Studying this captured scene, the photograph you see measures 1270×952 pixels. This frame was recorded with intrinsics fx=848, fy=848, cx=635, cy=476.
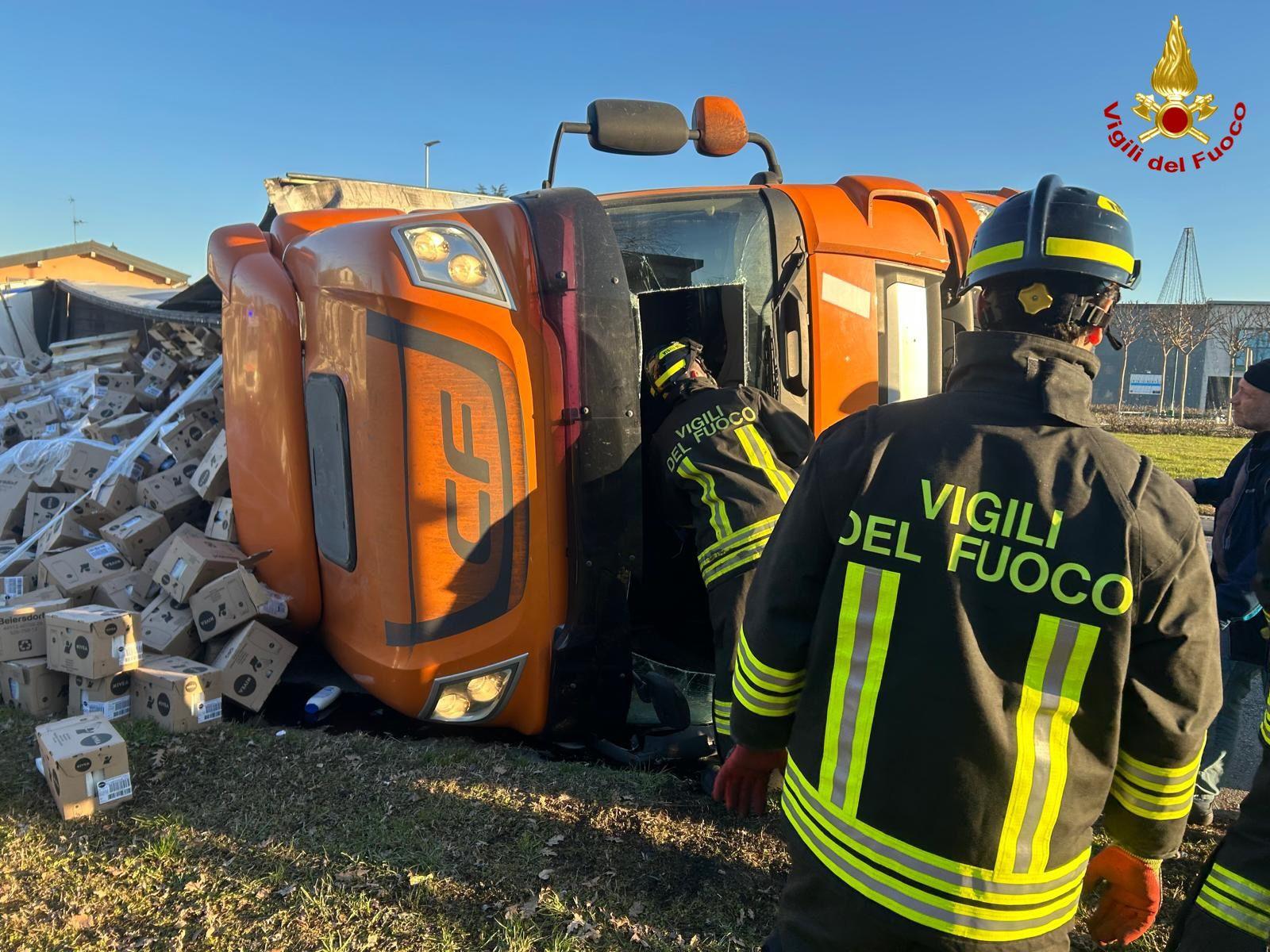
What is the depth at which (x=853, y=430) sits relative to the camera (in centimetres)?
147

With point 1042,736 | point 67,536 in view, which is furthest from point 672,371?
point 67,536

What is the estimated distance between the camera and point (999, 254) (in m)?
1.54

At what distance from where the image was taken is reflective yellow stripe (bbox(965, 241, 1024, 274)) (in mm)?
1521

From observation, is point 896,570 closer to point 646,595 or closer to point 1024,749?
point 1024,749

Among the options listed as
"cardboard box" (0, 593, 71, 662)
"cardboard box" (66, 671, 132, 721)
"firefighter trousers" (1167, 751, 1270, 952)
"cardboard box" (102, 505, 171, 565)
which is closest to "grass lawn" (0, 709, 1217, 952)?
"cardboard box" (66, 671, 132, 721)

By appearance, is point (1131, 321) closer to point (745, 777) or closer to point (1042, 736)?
point (745, 777)

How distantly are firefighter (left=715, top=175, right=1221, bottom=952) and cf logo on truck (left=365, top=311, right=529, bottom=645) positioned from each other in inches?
59.4

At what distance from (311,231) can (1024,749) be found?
3.24m

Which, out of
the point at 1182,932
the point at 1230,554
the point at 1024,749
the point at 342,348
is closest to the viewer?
the point at 1024,749

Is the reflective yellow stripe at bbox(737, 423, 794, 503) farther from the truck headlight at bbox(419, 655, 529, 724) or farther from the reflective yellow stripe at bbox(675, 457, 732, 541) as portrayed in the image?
the truck headlight at bbox(419, 655, 529, 724)

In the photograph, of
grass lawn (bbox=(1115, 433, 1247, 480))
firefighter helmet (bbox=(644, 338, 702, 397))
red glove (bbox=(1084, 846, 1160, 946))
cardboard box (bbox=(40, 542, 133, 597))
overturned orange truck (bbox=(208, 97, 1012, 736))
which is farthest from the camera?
grass lawn (bbox=(1115, 433, 1247, 480))

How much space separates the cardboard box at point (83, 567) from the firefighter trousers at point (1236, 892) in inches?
169

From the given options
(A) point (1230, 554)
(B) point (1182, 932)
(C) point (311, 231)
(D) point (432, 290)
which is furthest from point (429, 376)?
(A) point (1230, 554)

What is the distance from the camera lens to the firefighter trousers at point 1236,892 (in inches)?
61.1
